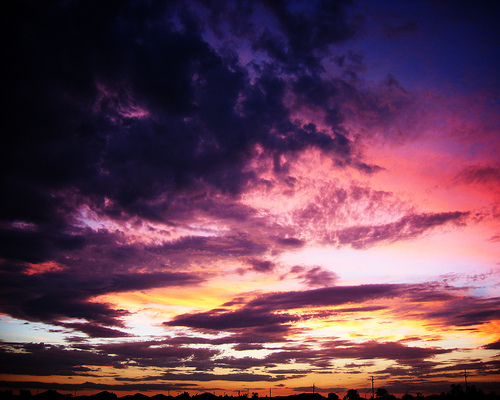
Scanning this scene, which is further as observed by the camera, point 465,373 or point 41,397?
point 41,397

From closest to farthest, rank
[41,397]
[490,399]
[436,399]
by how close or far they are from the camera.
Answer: [490,399]
[436,399]
[41,397]

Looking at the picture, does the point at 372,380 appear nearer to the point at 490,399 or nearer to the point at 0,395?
the point at 490,399

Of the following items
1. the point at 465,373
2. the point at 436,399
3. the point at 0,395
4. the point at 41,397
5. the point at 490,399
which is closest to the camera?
the point at 490,399

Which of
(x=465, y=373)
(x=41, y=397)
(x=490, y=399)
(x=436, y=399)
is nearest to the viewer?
(x=490, y=399)

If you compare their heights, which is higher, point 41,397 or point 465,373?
point 465,373

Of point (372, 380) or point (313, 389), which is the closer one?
point (372, 380)

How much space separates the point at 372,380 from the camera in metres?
186

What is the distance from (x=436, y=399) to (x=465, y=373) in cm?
2665

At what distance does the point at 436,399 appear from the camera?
171250 millimetres

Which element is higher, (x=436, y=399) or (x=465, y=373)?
(x=465, y=373)

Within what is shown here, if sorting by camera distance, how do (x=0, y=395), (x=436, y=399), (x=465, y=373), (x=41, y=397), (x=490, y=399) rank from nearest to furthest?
1. (x=490, y=399)
2. (x=465, y=373)
3. (x=436, y=399)
4. (x=0, y=395)
5. (x=41, y=397)

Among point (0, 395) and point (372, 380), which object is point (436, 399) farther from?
point (0, 395)

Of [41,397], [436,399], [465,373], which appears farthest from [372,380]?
[41,397]

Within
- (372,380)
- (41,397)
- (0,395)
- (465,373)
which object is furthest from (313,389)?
(0,395)
